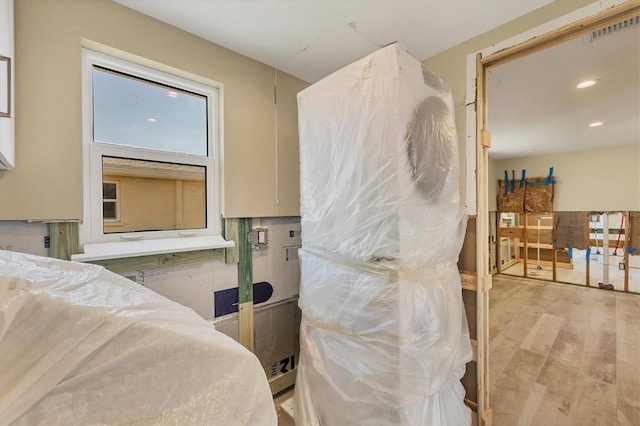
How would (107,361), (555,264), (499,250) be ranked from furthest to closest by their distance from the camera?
(499,250), (555,264), (107,361)

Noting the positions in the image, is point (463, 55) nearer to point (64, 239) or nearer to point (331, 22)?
point (331, 22)

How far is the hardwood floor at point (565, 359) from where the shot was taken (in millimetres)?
1736

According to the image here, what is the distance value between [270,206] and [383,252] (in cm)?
97

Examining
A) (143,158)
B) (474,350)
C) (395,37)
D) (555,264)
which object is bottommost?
(555,264)

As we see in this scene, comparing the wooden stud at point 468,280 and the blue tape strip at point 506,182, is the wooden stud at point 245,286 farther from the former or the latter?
the blue tape strip at point 506,182

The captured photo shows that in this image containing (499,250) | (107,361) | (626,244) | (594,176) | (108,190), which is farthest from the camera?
(499,250)

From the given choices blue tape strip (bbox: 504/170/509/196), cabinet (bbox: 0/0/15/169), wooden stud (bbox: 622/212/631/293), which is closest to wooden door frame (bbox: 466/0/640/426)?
cabinet (bbox: 0/0/15/169)

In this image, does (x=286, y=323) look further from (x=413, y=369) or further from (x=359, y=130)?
(x=359, y=130)

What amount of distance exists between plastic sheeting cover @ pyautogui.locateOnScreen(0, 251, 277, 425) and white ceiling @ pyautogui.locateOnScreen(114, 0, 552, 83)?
1.37 metres

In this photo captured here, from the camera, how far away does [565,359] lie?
7.64 feet

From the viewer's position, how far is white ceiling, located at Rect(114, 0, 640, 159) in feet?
4.34

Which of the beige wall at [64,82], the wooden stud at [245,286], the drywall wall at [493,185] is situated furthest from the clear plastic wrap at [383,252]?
the drywall wall at [493,185]

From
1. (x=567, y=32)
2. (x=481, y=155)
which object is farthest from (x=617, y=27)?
(x=481, y=155)

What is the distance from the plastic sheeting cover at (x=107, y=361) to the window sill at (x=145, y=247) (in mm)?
671
